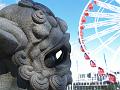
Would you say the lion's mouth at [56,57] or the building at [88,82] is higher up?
the building at [88,82]

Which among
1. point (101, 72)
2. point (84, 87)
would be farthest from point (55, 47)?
point (84, 87)

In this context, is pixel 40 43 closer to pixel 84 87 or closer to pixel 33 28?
pixel 33 28

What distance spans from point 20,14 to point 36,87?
21.5 inches

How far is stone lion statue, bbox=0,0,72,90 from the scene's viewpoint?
2299 millimetres

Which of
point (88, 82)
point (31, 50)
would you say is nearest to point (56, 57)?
point (31, 50)

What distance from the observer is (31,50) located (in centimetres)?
236

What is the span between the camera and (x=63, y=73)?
2.43 m

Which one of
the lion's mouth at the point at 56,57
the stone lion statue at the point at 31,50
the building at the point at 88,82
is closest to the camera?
the stone lion statue at the point at 31,50

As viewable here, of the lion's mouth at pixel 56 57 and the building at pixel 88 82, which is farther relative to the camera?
the building at pixel 88 82

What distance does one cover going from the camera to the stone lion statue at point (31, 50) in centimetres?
230

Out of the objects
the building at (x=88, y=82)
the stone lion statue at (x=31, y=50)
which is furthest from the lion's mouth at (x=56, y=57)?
the building at (x=88, y=82)

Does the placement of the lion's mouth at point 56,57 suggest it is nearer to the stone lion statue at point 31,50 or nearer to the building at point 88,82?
the stone lion statue at point 31,50

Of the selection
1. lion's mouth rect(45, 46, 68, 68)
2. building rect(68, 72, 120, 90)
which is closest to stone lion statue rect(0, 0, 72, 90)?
lion's mouth rect(45, 46, 68, 68)

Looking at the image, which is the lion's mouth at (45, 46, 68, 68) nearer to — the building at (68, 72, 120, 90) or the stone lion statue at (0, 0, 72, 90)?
the stone lion statue at (0, 0, 72, 90)
